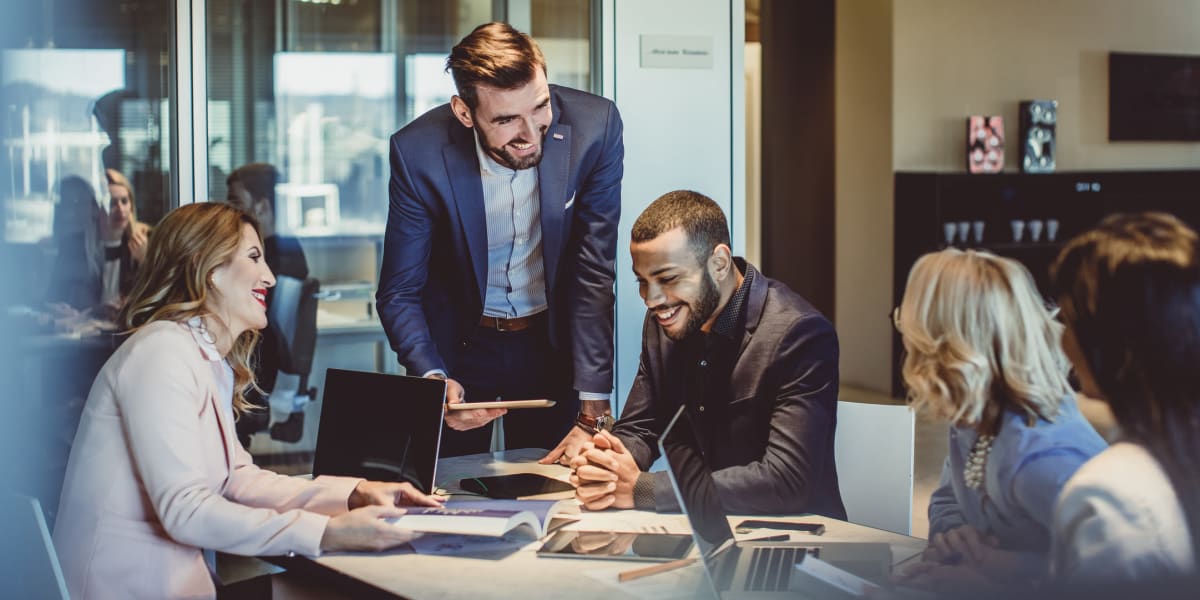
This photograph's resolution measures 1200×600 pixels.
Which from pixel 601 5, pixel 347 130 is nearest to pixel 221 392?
pixel 601 5

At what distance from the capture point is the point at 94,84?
4.07 m

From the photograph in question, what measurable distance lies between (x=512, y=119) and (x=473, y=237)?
0.33m

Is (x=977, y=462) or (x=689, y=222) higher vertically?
(x=689, y=222)

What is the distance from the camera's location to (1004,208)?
7.89m

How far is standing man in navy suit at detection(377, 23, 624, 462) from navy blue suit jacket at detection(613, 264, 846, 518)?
1.65 feet

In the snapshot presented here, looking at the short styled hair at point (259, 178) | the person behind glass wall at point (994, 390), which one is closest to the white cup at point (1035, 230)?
the short styled hair at point (259, 178)

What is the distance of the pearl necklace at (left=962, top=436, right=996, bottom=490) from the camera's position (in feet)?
5.24

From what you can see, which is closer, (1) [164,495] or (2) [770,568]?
(2) [770,568]

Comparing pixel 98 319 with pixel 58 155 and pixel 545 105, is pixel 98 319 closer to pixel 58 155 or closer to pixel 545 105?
pixel 58 155

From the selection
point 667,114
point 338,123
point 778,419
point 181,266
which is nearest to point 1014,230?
point 667,114

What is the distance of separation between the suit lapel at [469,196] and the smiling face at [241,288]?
0.67m

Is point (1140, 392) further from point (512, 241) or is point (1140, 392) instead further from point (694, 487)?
point (512, 241)

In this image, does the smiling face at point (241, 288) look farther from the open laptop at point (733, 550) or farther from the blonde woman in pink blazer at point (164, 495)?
the open laptop at point (733, 550)

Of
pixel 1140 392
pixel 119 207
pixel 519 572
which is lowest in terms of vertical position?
pixel 519 572
